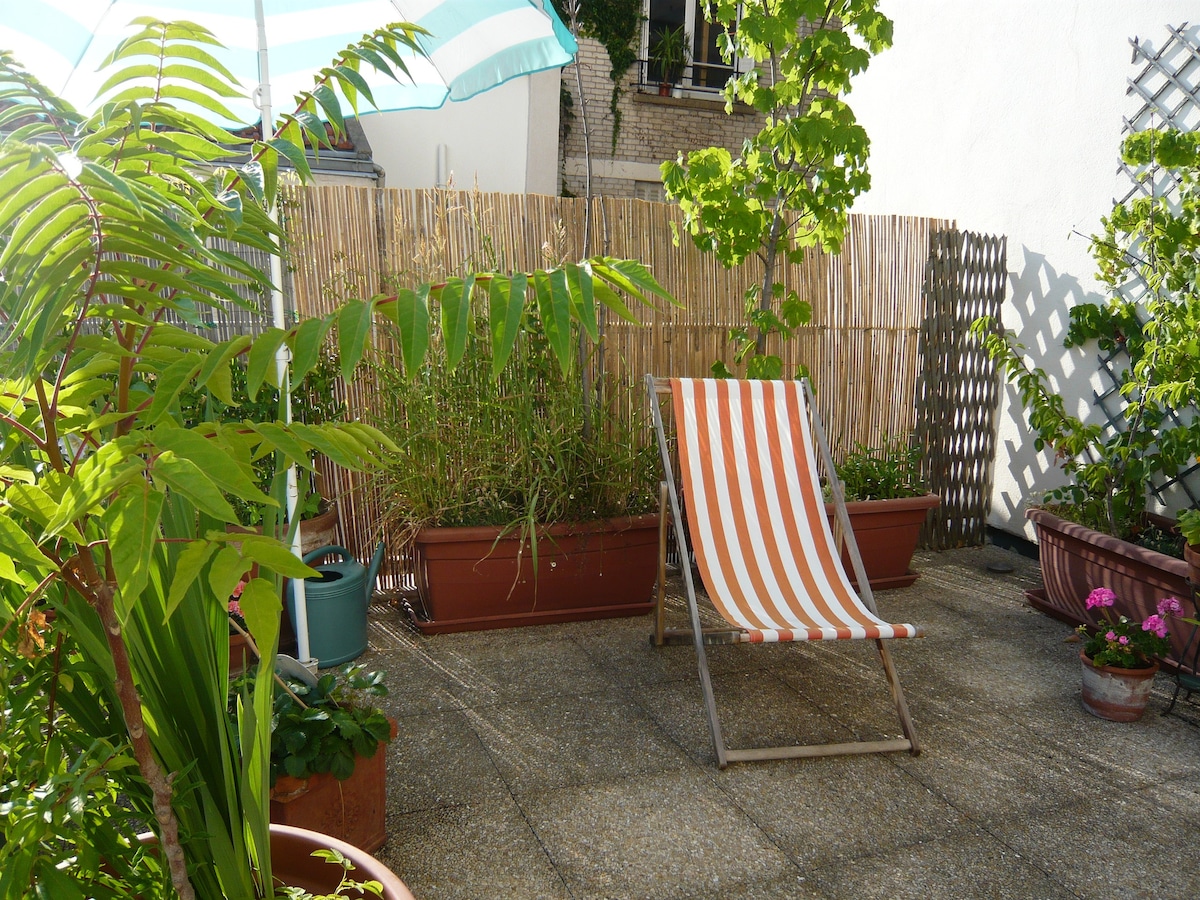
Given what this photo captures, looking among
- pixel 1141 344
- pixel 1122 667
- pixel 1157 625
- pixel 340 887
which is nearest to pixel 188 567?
→ pixel 340 887

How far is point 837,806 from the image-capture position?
2.41m

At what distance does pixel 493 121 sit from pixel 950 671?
7833mm

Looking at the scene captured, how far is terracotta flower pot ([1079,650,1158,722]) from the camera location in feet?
9.53

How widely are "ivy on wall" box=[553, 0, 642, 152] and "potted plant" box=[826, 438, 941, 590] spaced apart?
718cm

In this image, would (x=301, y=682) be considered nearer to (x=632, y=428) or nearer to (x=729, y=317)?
(x=632, y=428)

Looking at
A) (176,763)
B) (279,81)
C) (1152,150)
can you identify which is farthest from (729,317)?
(176,763)

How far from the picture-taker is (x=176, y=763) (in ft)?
4.25

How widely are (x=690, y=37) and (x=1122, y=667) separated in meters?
9.47

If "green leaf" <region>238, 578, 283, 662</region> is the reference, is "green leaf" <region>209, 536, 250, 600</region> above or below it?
above

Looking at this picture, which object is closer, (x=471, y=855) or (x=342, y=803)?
(x=342, y=803)

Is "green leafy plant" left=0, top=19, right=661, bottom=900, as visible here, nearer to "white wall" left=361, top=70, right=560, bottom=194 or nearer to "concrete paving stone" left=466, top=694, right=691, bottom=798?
"concrete paving stone" left=466, top=694, right=691, bottom=798

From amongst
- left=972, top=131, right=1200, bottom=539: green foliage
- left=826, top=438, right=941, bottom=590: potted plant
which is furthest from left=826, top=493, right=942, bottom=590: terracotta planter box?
left=972, top=131, right=1200, bottom=539: green foliage

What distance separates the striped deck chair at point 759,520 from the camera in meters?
2.83

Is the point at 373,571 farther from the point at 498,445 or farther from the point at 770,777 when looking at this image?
the point at 770,777
